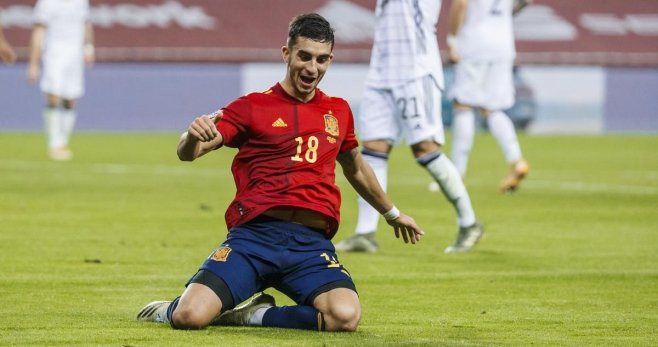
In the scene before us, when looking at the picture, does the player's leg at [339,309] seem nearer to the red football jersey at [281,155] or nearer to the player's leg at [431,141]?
the red football jersey at [281,155]

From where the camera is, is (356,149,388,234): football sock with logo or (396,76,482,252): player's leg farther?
(356,149,388,234): football sock with logo

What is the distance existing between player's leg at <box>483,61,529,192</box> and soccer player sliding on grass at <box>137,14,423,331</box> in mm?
6694

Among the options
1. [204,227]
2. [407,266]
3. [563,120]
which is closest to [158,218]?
[204,227]

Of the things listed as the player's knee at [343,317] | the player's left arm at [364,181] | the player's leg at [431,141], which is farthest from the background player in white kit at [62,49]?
the player's knee at [343,317]

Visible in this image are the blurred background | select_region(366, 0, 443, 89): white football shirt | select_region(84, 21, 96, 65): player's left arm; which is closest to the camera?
select_region(366, 0, 443, 89): white football shirt

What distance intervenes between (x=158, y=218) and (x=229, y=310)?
5299mm

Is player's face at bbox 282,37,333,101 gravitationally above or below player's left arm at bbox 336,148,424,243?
above

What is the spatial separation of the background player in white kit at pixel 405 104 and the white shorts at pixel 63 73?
10.9 m

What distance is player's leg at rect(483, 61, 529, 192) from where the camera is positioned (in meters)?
13.4

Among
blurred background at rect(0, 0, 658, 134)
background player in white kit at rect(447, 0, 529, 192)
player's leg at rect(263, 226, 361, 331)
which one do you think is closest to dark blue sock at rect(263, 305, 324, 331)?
player's leg at rect(263, 226, 361, 331)

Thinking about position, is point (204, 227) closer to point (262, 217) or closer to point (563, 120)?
point (262, 217)

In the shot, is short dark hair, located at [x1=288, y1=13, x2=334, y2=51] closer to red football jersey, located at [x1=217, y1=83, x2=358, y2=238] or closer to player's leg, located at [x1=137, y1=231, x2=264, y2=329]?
red football jersey, located at [x1=217, y1=83, x2=358, y2=238]

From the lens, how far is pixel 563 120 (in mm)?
29328

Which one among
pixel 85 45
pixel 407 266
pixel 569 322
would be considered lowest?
pixel 85 45
